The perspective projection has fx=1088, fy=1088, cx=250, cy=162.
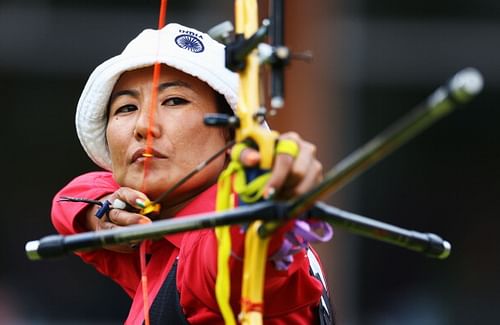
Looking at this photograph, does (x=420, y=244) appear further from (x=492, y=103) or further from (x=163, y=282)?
(x=492, y=103)

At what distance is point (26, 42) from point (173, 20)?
0.81m

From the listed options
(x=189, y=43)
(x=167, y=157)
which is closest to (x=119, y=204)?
(x=167, y=157)

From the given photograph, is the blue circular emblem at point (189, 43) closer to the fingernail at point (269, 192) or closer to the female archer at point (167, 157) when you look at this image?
the female archer at point (167, 157)

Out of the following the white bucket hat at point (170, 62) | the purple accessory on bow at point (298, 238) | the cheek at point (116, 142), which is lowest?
the purple accessory on bow at point (298, 238)

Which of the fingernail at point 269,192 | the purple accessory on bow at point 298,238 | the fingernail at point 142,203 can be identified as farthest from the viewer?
the fingernail at point 142,203

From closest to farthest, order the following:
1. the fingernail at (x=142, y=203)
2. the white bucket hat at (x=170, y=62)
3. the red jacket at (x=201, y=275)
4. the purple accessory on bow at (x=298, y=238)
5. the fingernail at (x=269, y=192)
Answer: the fingernail at (x=269, y=192) < the purple accessory on bow at (x=298, y=238) < the red jacket at (x=201, y=275) < the fingernail at (x=142, y=203) < the white bucket hat at (x=170, y=62)

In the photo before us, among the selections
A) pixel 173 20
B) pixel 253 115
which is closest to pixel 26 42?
pixel 173 20

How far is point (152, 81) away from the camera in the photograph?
8.02ft

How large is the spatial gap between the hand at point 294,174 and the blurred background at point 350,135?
397 cm

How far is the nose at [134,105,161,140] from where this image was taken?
236 centimetres

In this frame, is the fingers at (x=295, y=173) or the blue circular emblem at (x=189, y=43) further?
the blue circular emblem at (x=189, y=43)

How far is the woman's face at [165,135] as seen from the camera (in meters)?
2.36

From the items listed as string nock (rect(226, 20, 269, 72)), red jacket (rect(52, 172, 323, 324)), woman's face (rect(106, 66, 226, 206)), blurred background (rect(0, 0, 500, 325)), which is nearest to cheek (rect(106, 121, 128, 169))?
woman's face (rect(106, 66, 226, 206))

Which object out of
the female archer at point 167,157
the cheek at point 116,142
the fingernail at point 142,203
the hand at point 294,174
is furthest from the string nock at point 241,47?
the cheek at point 116,142
